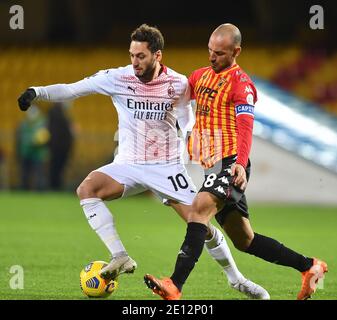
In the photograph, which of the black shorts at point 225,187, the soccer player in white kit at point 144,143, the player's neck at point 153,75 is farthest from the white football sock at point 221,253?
the player's neck at point 153,75

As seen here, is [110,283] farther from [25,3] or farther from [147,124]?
[25,3]

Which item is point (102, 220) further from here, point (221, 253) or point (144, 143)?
point (221, 253)

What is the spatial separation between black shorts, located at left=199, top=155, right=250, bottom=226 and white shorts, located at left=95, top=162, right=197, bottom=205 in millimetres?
369

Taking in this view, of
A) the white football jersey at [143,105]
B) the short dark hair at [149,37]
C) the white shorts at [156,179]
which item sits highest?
the short dark hair at [149,37]

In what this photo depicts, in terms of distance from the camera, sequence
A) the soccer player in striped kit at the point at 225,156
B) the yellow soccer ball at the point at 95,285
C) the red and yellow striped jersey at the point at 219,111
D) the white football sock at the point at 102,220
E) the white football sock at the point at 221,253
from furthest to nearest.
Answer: the white football sock at the point at 221,253 → the white football sock at the point at 102,220 → the yellow soccer ball at the point at 95,285 → the red and yellow striped jersey at the point at 219,111 → the soccer player in striped kit at the point at 225,156

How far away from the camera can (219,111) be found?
265 inches

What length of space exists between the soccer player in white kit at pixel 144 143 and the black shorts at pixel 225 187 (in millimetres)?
312

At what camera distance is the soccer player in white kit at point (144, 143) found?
22.7 ft

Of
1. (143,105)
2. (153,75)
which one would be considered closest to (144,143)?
(143,105)

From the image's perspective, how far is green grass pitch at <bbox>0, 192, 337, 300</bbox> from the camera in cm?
736

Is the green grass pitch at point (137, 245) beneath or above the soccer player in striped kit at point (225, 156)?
beneath

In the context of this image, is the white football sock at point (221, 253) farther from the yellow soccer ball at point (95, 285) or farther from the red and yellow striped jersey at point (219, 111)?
the yellow soccer ball at point (95, 285)

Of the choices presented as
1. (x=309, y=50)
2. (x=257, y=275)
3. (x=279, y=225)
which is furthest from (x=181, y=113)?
(x=309, y=50)

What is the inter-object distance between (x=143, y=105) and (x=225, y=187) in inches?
40.7
